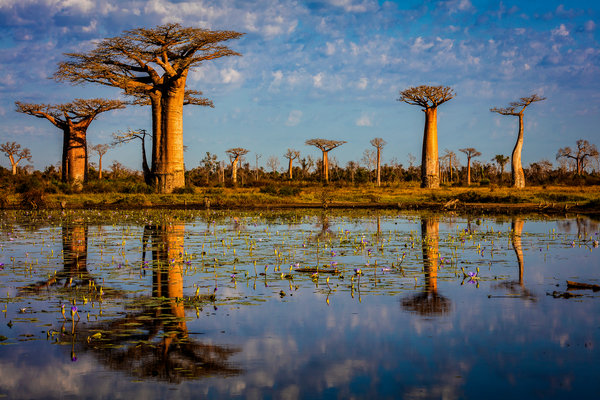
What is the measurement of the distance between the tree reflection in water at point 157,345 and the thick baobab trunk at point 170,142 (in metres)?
22.7

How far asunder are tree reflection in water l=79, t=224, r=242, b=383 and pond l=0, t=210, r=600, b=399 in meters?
0.02

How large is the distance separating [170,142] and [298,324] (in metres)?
24.2

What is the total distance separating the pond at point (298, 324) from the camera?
12.2ft

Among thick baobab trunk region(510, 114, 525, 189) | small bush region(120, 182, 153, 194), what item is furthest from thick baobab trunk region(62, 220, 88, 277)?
thick baobab trunk region(510, 114, 525, 189)

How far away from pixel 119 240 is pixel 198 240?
1518 millimetres

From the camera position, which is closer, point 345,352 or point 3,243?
point 345,352

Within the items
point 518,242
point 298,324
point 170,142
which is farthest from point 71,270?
point 170,142

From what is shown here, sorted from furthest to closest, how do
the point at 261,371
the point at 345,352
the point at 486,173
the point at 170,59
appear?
the point at 486,173 < the point at 170,59 < the point at 345,352 < the point at 261,371

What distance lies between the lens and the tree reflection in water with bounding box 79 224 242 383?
392 centimetres

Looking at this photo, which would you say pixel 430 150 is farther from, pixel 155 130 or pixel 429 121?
pixel 155 130

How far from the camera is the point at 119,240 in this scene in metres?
11.7

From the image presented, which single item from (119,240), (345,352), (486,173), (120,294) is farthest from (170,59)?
(486,173)

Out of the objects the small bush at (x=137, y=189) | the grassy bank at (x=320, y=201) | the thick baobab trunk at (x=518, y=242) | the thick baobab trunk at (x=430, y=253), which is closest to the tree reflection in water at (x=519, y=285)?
the thick baobab trunk at (x=518, y=242)

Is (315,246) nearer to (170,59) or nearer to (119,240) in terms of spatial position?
(119,240)
